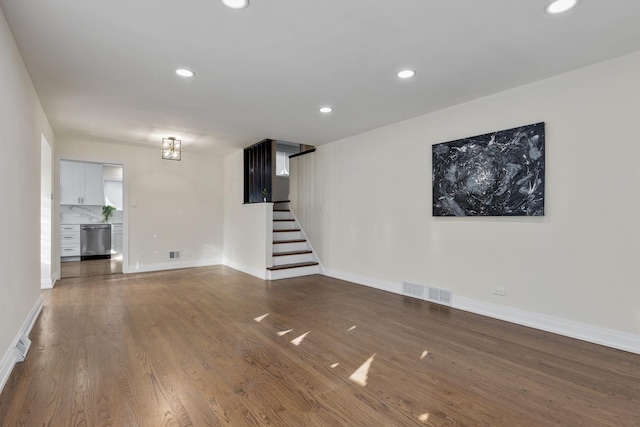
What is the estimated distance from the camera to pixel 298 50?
2.59 metres

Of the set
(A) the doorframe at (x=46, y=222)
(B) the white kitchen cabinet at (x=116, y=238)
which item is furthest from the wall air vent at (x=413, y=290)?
(B) the white kitchen cabinet at (x=116, y=238)

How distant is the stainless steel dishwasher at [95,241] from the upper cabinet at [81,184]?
2.10 feet

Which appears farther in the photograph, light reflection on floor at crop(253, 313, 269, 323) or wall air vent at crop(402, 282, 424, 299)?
wall air vent at crop(402, 282, 424, 299)

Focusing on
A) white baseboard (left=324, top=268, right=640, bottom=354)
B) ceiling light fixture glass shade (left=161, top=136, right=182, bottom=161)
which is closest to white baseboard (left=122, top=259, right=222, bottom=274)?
ceiling light fixture glass shade (left=161, top=136, right=182, bottom=161)

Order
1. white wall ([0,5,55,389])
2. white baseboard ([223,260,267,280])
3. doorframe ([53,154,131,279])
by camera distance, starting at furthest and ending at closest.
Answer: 1. white baseboard ([223,260,267,280])
2. doorframe ([53,154,131,279])
3. white wall ([0,5,55,389])

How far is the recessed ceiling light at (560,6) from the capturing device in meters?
2.01

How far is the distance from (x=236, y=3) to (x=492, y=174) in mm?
2918

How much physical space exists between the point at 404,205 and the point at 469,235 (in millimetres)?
992

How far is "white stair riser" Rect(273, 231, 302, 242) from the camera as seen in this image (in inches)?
249

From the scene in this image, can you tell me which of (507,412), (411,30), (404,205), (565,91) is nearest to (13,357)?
(507,412)

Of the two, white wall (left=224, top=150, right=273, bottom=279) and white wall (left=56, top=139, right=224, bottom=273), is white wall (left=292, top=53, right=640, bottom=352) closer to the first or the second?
white wall (left=224, top=150, right=273, bottom=279)

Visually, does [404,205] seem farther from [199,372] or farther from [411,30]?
[199,372]

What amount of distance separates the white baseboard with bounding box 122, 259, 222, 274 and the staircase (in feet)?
5.92

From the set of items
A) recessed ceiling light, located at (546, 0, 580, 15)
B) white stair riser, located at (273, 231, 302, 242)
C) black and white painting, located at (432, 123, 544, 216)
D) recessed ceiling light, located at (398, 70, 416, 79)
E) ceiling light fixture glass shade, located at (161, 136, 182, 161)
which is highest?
recessed ceiling light, located at (546, 0, 580, 15)
